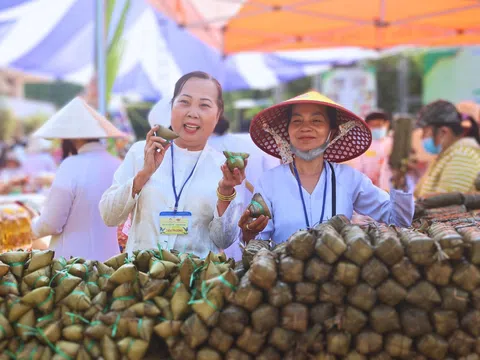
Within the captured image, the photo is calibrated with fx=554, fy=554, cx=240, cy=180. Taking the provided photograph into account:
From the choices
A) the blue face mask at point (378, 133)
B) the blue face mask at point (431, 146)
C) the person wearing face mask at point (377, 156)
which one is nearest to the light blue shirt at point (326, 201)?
the blue face mask at point (431, 146)

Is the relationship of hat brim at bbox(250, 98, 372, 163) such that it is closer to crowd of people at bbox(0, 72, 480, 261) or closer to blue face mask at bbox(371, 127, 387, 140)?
crowd of people at bbox(0, 72, 480, 261)

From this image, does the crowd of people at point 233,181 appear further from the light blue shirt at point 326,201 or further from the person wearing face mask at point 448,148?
the person wearing face mask at point 448,148

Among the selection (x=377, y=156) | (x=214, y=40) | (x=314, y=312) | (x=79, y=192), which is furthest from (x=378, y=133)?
(x=314, y=312)

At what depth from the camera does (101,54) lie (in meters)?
5.78

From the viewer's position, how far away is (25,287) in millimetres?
1861

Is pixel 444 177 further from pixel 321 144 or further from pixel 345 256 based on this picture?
pixel 345 256

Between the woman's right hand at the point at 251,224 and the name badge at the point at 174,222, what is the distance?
28cm

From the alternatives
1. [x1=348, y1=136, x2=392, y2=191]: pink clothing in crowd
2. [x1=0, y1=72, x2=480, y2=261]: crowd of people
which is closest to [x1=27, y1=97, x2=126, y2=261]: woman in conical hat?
[x1=0, y1=72, x2=480, y2=261]: crowd of people

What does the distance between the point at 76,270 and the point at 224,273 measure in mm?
557

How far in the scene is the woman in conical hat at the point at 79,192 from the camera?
3086mm

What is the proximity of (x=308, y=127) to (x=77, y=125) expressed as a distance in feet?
5.10

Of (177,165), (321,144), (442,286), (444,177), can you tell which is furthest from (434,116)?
(442,286)

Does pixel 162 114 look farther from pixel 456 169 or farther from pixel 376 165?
pixel 376 165

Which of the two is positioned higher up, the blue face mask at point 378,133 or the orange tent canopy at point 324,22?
the orange tent canopy at point 324,22
